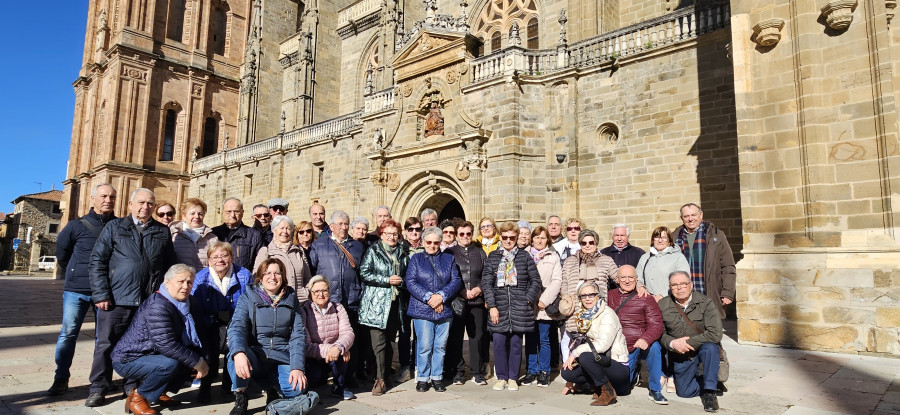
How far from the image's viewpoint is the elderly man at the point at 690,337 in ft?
15.3

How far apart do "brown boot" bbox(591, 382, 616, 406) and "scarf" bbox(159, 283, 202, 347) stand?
11.7ft

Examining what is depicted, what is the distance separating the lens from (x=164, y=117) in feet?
99.3

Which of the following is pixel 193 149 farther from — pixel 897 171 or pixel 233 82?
pixel 897 171

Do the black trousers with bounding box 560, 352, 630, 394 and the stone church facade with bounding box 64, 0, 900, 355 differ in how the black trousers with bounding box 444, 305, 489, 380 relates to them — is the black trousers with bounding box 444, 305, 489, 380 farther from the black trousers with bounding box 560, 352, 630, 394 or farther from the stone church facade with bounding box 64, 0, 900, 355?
the stone church facade with bounding box 64, 0, 900, 355

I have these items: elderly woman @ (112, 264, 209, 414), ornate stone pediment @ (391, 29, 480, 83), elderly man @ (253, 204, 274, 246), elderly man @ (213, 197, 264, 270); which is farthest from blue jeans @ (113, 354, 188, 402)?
ornate stone pediment @ (391, 29, 480, 83)

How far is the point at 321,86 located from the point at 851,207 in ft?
74.9

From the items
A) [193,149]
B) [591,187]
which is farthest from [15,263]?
[591,187]

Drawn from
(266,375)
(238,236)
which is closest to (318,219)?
(238,236)

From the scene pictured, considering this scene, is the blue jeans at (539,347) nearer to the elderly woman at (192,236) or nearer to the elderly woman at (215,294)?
the elderly woman at (215,294)

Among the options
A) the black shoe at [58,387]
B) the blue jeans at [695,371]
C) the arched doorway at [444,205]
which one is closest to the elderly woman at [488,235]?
the blue jeans at [695,371]

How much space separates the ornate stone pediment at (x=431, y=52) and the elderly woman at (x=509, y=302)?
32.3 ft

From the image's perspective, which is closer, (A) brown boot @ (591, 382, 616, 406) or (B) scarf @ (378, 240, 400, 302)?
(A) brown boot @ (591, 382, 616, 406)

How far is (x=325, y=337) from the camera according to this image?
4.85 m

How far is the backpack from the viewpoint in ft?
13.7
